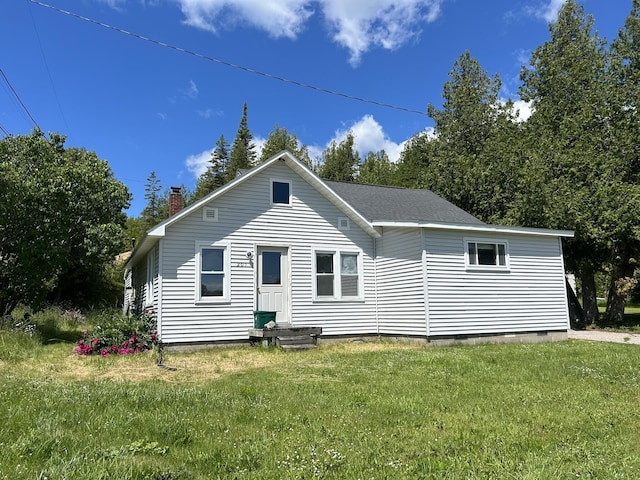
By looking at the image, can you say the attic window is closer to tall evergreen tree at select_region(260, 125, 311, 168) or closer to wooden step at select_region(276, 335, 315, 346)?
wooden step at select_region(276, 335, 315, 346)

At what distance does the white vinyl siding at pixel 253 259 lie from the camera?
1220cm

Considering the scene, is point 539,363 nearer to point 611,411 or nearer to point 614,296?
point 611,411

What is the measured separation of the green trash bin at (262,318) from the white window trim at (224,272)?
88 centimetres

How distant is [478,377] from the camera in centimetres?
772

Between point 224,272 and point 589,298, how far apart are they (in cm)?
1816

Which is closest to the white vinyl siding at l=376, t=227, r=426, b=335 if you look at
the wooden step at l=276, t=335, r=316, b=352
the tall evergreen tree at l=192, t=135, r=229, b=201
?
the wooden step at l=276, t=335, r=316, b=352

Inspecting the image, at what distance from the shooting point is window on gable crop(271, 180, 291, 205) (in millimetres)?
13664

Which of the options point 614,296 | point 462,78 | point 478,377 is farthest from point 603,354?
point 462,78

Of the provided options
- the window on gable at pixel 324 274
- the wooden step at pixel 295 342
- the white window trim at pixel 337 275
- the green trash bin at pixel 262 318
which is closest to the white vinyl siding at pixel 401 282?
the white window trim at pixel 337 275

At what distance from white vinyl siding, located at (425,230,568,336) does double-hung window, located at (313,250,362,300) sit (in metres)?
2.43

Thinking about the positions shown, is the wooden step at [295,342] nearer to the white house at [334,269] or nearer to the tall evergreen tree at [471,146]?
the white house at [334,269]

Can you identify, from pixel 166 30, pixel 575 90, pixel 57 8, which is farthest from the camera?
pixel 575 90

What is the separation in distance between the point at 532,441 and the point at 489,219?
22.1 meters

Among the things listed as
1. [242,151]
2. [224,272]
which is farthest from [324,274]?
[242,151]
